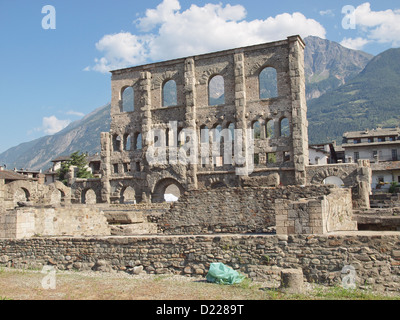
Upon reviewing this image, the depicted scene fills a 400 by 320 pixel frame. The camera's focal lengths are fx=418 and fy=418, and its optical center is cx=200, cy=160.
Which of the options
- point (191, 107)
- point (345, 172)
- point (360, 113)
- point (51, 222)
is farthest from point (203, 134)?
point (360, 113)

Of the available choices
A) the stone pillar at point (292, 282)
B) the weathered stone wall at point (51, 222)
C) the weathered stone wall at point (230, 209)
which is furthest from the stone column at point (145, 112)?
Answer: the stone pillar at point (292, 282)

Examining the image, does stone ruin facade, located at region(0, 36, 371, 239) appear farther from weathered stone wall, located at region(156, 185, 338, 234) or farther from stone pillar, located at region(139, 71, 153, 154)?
weathered stone wall, located at region(156, 185, 338, 234)

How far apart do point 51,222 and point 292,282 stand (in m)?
10.2

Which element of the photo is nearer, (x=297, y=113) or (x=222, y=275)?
(x=222, y=275)

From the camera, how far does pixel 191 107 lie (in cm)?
3228

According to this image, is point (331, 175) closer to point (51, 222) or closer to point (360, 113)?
point (51, 222)

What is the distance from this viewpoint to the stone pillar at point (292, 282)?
860 cm

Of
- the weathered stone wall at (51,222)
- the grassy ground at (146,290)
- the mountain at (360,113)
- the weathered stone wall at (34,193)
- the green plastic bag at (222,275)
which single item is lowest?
the grassy ground at (146,290)

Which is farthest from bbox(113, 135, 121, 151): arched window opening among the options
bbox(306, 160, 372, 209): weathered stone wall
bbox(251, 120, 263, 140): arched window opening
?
bbox(306, 160, 372, 209): weathered stone wall

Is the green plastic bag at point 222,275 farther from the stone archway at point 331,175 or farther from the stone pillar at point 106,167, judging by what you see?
the stone pillar at point 106,167

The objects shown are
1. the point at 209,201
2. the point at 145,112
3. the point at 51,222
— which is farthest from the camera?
the point at 145,112

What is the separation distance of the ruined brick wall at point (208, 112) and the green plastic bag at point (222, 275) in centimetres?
1987
